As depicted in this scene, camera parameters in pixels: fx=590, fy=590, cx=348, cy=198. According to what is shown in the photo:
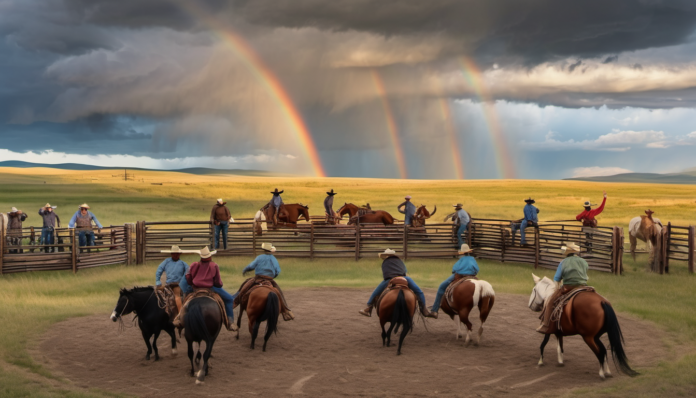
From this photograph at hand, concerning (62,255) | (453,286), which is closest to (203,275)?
(453,286)

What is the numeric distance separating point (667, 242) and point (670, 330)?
27.0ft

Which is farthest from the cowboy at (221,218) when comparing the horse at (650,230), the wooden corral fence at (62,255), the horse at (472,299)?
the horse at (650,230)

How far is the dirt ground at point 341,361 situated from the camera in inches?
349

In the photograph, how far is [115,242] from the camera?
2231cm

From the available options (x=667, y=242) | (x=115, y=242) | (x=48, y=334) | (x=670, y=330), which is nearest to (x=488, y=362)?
(x=670, y=330)

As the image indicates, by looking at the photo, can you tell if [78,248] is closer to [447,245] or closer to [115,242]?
[115,242]

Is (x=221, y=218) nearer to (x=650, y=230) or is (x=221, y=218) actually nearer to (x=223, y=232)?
(x=223, y=232)

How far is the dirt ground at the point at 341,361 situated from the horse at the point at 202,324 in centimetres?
39

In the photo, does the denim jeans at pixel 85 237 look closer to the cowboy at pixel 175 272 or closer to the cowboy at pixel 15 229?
the cowboy at pixel 15 229

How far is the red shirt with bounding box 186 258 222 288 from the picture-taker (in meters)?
9.74

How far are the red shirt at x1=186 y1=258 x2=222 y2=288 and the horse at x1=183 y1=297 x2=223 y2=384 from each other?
1.30 ft

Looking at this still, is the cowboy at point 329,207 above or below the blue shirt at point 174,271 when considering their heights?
above

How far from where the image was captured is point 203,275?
9781 millimetres

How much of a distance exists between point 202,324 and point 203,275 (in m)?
0.97
